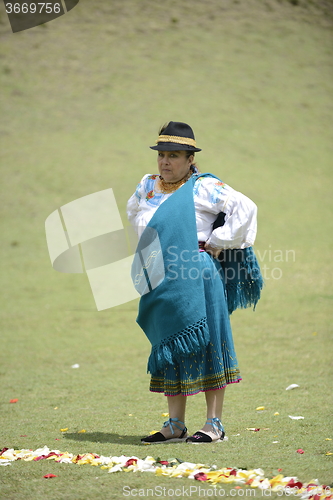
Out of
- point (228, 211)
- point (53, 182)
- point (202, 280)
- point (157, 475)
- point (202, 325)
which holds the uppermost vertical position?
point (228, 211)

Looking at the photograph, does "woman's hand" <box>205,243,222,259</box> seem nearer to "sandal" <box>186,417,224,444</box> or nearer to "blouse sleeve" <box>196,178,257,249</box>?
"blouse sleeve" <box>196,178,257,249</box>

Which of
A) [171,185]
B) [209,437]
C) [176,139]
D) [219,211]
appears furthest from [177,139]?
[209,437]

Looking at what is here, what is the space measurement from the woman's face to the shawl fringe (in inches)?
31.6

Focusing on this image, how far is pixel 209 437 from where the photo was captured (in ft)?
10.4

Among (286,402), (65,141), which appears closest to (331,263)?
(286,402)

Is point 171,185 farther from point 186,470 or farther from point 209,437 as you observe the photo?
point 186,470

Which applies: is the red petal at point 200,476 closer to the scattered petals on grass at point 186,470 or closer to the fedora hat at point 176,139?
the scattered petals on grass at point 186,470

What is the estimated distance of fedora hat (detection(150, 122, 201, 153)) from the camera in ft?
10.7

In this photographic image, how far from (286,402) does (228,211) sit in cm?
163

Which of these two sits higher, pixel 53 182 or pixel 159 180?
pixel 159 180

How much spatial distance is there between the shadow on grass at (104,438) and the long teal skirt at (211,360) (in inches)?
13.1

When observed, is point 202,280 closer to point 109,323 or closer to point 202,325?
point 202,325

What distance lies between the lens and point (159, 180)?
3449 millimetres

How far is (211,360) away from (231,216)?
2.55 feet
